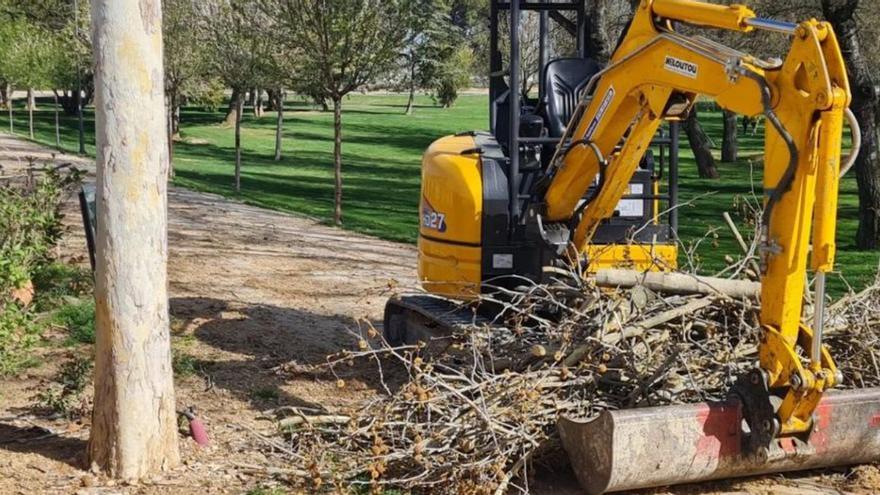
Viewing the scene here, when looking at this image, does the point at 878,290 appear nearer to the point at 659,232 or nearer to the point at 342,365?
the point at 659,232

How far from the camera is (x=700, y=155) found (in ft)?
100

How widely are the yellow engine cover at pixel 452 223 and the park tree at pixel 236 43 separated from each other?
52.2ft

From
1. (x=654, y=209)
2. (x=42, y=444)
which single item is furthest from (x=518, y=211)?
(x=42, y=444)

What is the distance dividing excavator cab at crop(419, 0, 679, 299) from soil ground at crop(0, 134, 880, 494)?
66cm

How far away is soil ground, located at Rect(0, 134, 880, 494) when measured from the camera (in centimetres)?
642

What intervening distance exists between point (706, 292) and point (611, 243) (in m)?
1.17

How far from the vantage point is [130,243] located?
6.15 metres

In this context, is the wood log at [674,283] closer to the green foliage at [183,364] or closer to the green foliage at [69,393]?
the green foliage at [183,364]

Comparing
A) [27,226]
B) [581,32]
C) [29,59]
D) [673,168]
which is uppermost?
[29,59]

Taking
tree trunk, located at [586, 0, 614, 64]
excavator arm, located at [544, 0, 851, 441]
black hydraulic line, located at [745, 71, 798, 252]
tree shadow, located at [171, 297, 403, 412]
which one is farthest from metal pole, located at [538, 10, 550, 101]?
tree trunk, located at [586, 0, 614, 64]

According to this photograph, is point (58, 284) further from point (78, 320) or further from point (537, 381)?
point (537, 381)

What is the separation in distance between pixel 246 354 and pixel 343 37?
33.0ft

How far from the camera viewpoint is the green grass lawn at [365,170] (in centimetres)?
1875

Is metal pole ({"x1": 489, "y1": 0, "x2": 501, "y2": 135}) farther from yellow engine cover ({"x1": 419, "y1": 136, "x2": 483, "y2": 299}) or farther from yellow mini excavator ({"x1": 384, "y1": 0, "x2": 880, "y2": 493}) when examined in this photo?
yellow engine cover ({"x1": 419, "y1": 136, "x2": 483, "y2": 299})
